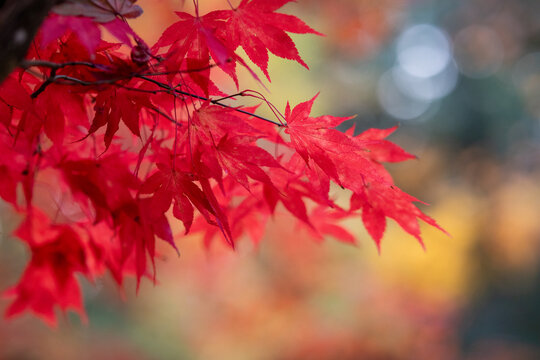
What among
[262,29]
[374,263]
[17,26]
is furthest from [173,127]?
[374,263]

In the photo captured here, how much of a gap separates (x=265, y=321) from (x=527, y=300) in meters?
3.30

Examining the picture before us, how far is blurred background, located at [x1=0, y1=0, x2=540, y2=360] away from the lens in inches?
128

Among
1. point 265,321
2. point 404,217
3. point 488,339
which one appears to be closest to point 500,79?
point 488,339

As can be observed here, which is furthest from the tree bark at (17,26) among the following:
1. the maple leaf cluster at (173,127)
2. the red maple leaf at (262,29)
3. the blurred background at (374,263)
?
the blurred background at (374,263)

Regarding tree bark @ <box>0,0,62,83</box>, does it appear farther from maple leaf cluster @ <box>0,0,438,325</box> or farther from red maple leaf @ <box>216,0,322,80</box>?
red maple leaf @ <box>216,0,322,80</box>

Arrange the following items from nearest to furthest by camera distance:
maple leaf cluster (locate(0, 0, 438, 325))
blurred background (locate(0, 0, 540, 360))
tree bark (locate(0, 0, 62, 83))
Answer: tree bark (locate(0, 0, 62, 83))
maple leaf cluster (locate(0, 0, 438, 325))
blurred background (locate(0, 0, 540, 360))

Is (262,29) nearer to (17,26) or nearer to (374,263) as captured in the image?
(17,26)

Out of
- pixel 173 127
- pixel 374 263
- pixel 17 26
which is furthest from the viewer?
pixel 374 263

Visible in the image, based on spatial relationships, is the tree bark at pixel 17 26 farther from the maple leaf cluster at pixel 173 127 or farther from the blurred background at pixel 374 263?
the blurred background at pixel 374 263

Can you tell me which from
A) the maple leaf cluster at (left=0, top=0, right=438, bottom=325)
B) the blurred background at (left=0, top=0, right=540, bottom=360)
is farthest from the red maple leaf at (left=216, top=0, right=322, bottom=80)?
the blurred background at (left=0, top=0, right=540, bottom=360)

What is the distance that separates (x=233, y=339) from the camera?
3.39 meters

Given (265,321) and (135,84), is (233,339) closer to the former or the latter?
(265,321)

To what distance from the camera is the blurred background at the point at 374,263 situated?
10.7ft

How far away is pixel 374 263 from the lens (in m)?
3.49
